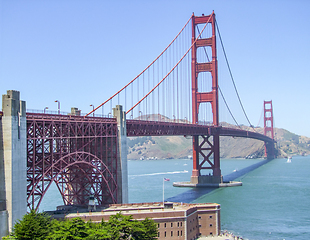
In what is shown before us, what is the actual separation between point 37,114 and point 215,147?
57015mm

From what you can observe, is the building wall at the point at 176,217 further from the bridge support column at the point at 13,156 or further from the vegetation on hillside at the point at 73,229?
the bridge support column at the point at 13,156

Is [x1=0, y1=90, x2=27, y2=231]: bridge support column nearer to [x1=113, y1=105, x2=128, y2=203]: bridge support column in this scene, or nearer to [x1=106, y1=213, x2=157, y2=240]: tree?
[x1=106, y1=213, x2=157, y2=240]: tree

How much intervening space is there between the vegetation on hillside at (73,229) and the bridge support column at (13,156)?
1.42 m

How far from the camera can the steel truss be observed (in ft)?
129

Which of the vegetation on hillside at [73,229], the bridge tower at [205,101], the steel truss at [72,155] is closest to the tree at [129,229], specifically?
the vegetation on hillside at [73,229]

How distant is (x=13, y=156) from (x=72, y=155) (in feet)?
34.7

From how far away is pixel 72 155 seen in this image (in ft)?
149

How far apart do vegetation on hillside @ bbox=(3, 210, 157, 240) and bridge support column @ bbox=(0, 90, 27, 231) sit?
4.67ft

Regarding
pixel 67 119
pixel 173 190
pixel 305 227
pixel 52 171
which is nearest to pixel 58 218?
pixel 52 171

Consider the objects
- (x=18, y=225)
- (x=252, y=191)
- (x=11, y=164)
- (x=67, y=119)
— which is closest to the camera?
(x=18, y=225)

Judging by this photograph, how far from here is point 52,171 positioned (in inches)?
1612

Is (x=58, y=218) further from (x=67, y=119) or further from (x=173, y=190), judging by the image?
(x=173, y=190)

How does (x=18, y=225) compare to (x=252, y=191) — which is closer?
(x=18, y=225)

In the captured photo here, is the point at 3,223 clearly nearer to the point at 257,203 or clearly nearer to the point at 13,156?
the point at 13,156
